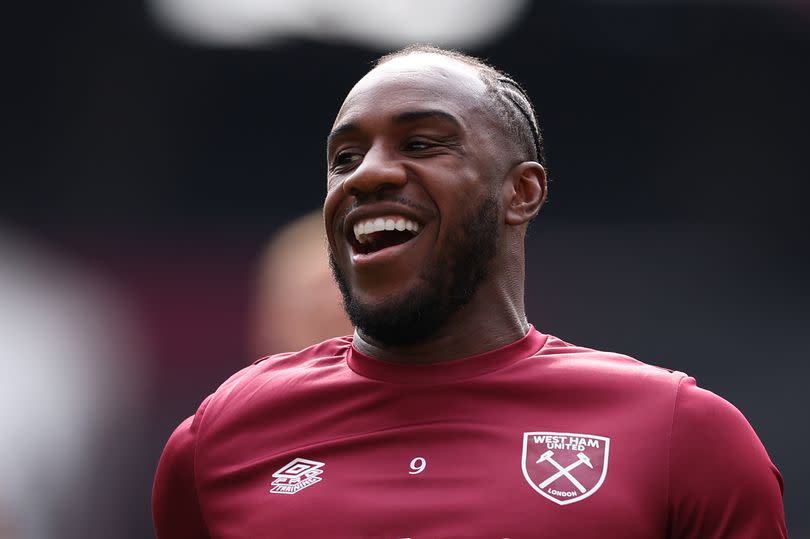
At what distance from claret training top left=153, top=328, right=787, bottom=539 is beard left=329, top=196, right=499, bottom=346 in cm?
8

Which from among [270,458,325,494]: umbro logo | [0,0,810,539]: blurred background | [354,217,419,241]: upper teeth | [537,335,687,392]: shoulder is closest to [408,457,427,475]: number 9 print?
[270,458,325,494]: umbro logo

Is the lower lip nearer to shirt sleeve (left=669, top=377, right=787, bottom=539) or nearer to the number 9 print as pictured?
the number 9 print

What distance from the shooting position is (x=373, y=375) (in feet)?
7.55

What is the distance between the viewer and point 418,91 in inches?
89.7

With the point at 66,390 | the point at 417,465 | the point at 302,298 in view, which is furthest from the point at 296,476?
the point at 66,390

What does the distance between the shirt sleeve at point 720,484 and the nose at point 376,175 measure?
0.67 m

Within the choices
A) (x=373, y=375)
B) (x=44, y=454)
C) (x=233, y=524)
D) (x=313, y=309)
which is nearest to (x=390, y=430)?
(x=373, y=375)

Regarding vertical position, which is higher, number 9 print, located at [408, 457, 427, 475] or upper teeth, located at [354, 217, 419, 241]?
upper teeth, located at [354, 217, 419, 241]

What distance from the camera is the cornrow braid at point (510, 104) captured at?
7.90ft

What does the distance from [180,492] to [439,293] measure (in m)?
0.65

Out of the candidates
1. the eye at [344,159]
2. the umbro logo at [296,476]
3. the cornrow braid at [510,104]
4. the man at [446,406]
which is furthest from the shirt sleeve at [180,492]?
the cornrow braid at [510,104]

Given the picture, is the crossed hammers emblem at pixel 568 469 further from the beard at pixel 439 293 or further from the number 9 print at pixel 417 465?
the beard at pixel 439 293

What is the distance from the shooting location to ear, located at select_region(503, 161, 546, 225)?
7.73 feet

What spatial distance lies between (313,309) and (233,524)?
1.64 m
